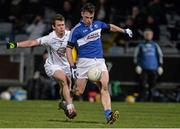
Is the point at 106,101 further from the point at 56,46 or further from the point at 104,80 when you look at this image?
the point at 56,46

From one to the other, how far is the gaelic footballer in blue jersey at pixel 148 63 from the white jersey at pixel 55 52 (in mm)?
8995

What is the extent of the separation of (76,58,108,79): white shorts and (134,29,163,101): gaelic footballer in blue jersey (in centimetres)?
1011

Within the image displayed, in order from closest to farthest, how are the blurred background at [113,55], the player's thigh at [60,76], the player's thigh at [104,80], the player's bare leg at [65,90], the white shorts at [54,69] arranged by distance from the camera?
the player's thigh at [104,80] < the player's bare leg at [65,90] < the player's thigh at [60,76] < the white shorts at [54,69] < the blurred background at [113,55]

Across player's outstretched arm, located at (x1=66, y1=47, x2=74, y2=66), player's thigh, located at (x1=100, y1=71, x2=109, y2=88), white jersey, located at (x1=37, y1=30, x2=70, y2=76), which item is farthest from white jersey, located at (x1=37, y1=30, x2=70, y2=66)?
player's thigh, located at (x1=100, y1=71, x2=109, y2=88)

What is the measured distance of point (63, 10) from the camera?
2825cm

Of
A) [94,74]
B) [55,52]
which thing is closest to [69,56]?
[94,74]

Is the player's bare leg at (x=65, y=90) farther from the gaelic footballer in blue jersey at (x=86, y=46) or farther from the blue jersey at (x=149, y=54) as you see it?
the blue jersey at (x=149, y=54)

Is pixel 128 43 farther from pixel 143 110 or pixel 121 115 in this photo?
pixel 121 115

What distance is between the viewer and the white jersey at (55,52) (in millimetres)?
17391

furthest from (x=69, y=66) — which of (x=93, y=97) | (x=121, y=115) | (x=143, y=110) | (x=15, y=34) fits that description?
(x=15, y=34)

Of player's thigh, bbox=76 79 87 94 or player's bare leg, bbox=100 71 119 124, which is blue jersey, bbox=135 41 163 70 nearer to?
player's thigh, bbox=76 79 87 94

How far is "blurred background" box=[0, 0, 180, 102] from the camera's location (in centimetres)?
2727

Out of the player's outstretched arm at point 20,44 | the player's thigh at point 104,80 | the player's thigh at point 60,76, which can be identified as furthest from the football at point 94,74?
the player's outstretched arm at point 20,44

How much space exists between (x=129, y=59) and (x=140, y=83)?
3.57ft
